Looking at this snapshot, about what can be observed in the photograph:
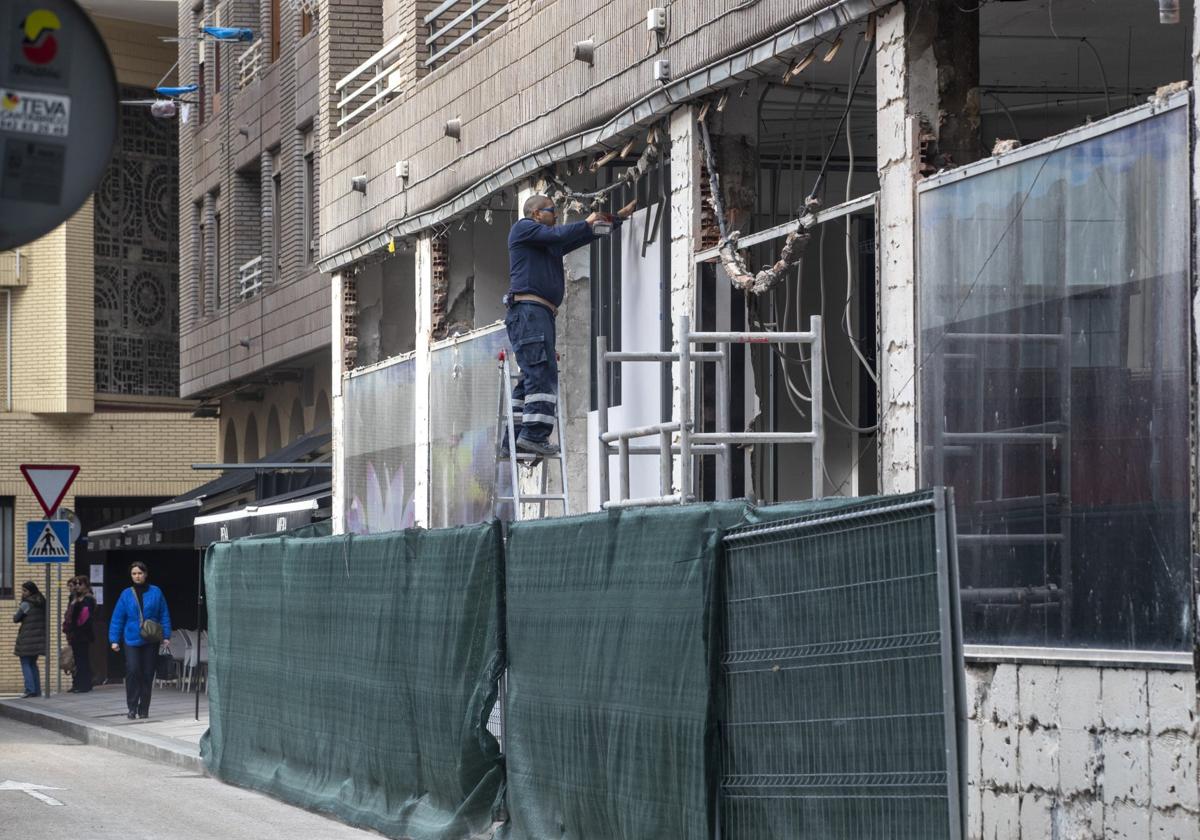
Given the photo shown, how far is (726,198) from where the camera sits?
48.6ft

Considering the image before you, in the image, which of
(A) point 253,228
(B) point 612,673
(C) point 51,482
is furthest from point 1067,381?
(A) point 253,228

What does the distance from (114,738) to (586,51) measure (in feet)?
32.3

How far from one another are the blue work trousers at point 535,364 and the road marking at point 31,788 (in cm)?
440

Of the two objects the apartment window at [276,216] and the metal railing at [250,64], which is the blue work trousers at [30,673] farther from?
the metal railing at [250,64]

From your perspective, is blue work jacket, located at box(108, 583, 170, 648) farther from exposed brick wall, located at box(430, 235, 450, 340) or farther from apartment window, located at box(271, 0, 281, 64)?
apartment window, located at box(271, 0, 281, 64)

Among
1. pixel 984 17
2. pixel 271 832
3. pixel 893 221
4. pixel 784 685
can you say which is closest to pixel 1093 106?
pixel 984 17

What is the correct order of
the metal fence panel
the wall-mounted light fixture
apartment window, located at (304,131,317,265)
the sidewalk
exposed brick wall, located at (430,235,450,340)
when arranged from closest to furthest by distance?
the wall-mounted light fixture
the metal fence panel
the sidewalk
exposed brick wall, located at (430,235,450,340)
apartment window, located at (304,131,317,265)

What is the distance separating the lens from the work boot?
1553cm

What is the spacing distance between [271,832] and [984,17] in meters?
7.01

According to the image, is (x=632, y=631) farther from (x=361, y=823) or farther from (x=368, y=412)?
(x=368, y=412)

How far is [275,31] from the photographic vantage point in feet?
107

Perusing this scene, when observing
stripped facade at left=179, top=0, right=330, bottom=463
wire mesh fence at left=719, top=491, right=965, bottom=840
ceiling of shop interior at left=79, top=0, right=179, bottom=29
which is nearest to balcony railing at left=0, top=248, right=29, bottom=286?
stripped facade at left=179, top=0, right=330, bottom=463

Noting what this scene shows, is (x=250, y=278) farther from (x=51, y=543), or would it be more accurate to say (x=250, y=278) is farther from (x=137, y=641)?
(x=137, y=641)

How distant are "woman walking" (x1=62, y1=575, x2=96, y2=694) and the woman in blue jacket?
24.5 ft
